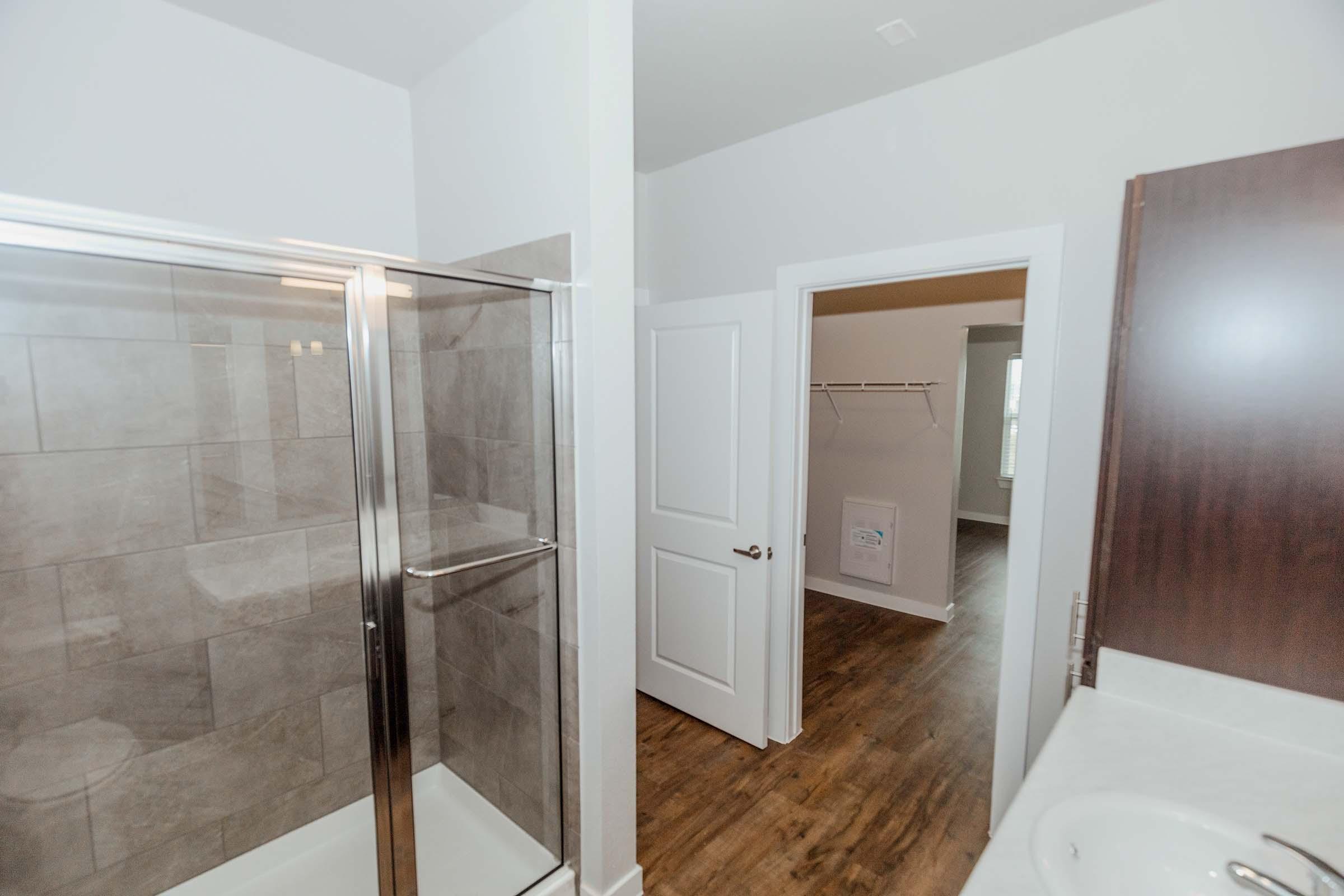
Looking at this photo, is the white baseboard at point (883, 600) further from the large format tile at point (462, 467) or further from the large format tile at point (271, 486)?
the large format tile at point (271, 486)

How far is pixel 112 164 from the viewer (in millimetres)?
1637

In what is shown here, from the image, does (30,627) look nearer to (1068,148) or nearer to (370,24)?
(370,24)

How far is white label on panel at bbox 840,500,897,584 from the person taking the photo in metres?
4.16

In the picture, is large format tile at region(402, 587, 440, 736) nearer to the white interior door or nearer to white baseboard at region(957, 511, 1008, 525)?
the white interior door

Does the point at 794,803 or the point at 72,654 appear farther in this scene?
the point at 794,803

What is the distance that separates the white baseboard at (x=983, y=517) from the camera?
22.3 feet

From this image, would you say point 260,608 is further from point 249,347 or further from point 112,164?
point 112,164

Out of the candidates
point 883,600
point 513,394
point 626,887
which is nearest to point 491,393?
point 513,394

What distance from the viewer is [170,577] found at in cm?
165

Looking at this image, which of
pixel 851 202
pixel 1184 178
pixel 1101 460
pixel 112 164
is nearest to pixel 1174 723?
pixel 1101 460

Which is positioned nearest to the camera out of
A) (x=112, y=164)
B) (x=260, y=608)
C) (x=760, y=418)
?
(x=112, y=164)

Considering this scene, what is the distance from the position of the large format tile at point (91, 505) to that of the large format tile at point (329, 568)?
31cm

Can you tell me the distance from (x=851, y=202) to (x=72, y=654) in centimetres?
273

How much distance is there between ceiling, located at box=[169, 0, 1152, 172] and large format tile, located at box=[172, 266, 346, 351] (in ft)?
2.67
